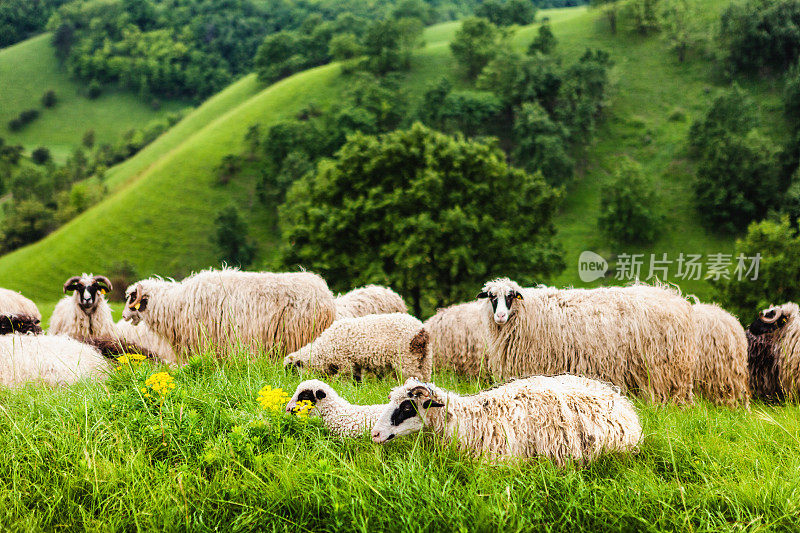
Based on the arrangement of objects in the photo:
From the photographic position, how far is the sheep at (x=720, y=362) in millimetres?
8258

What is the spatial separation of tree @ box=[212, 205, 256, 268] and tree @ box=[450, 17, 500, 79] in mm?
42080

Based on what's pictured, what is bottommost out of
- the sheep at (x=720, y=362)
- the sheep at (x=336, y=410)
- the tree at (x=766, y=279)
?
the tree at (x=766, y=279)

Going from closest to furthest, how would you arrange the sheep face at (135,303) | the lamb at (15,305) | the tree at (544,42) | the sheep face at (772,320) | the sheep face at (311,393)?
the sheep face at (311,393)
the sheep face at (135,303)
the sheep face at (772,320)
the lamb at (15,305)
the tree at (544,42)

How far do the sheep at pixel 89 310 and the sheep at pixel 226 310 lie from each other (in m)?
1.35

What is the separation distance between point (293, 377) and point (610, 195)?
51.5m

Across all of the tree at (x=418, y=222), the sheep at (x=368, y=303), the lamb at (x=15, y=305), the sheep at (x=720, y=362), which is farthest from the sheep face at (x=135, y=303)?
the tree at (x=418, y=222)

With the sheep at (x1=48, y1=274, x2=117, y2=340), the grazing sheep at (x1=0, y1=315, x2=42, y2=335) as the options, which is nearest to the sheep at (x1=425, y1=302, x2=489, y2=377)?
the sheep at (x1=48, y1=274, x2=117, y2=340)

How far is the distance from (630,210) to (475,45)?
3802 cm

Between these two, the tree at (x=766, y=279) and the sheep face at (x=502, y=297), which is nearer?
the sheep face at (x=502, y=297)

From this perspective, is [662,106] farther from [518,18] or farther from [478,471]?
[478,471]

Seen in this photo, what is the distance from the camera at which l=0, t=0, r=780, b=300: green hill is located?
1939 inches

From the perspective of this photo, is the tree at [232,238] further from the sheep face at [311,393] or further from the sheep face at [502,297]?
the sheep face at [311,393]

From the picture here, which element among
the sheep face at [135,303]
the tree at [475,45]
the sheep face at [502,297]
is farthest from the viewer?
the tree at [475,45]

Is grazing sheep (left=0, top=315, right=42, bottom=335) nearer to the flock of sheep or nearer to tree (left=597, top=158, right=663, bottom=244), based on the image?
the flock of sheep
